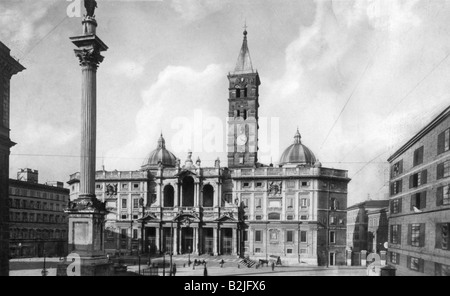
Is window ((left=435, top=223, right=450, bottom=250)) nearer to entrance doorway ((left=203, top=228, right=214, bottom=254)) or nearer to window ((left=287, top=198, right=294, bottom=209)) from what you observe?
window ((left=287, top=198, right=294, bottom=209))

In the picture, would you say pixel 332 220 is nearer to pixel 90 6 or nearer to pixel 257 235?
pixel 257 235

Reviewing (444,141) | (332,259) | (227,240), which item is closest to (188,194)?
(227,240)

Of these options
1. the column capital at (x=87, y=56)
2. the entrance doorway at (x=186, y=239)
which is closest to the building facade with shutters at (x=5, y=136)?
the column capital at (x=87, y=56)

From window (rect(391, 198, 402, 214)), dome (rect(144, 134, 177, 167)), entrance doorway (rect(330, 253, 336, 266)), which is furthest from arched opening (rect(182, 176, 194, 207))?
window (rect(391, 198, 402, 214))

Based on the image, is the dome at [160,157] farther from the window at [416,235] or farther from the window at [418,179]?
the window at [416,235]
